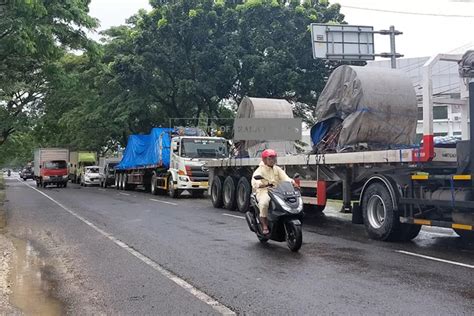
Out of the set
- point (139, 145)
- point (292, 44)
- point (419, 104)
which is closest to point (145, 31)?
point (139, 145)

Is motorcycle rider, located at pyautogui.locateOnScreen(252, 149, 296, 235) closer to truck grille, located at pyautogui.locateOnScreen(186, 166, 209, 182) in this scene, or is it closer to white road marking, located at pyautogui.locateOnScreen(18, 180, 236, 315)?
Answer: white road marking, located at pyautogui.locateOnScreen(18, 180, 236, 315)

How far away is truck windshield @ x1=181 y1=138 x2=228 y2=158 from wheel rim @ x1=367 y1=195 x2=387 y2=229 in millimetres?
12640

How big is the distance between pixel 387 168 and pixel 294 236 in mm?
2472

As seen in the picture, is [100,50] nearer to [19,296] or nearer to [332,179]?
[332,179]

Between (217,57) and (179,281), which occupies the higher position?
(217,57)

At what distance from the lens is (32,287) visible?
6.50 metres

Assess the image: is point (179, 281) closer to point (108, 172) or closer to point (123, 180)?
point (123, 180)

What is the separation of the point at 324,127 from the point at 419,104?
226cm

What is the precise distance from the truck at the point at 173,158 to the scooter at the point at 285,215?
12.6m

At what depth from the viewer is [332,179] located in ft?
37.2

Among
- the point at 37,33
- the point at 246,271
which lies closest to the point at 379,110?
the point at 246,271

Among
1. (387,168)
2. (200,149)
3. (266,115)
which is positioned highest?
(266,115)

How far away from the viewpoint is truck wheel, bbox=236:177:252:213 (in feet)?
49.7

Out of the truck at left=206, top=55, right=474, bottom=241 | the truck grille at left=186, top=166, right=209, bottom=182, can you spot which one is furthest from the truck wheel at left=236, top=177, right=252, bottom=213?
the truck grille at left=186, top=166, right=209, bottom=182
